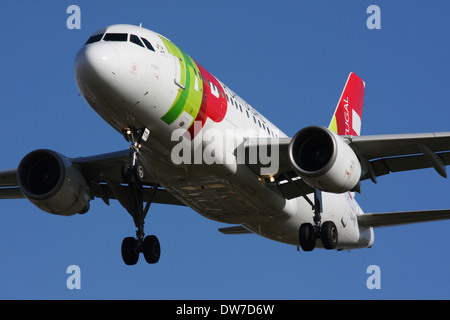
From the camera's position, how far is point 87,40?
25828 mm

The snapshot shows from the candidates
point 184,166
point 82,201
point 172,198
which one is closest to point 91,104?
point 184,166

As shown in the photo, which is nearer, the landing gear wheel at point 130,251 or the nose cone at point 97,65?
the nose cone at point 97,65

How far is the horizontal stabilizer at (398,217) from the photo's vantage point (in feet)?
106

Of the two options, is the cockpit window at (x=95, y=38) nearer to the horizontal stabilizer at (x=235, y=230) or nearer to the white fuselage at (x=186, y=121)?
the white fuselage at (x=186, y=121)

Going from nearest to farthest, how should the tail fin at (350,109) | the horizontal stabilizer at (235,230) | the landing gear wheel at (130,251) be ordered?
the landing gear wheel at (130,251), the horizontal stabilizer at (235,230), the tail fin at (350,109)

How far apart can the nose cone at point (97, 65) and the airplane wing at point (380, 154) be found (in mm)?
5954

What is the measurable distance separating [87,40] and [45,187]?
8.00 m

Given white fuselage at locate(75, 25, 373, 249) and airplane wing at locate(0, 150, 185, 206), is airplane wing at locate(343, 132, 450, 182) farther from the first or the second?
airplane wing at locate(0, 150, 185, 206)

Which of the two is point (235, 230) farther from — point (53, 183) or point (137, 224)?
point (53, 183)

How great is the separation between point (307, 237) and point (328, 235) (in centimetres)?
80

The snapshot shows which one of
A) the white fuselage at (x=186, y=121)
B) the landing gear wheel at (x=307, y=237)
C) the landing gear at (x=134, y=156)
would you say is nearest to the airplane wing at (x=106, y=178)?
the white fuselage at (x=186, y=121)

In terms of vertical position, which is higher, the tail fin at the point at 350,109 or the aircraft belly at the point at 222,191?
the tail fin at the point at 350,109

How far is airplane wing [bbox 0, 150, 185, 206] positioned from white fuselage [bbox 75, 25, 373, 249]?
2.96m

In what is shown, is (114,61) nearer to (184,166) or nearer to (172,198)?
(184,166)
